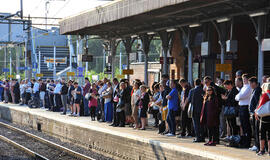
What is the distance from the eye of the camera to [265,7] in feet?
50.2

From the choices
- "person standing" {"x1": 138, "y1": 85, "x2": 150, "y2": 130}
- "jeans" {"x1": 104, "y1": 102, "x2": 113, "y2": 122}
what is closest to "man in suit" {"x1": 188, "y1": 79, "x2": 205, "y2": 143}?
"person standing" {"x1": 138, "y1": 85, "x2": 150, "y2": 130}

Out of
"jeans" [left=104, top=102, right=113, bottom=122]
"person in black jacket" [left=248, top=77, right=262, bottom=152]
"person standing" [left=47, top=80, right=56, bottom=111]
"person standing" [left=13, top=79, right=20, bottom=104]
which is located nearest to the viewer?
"person in black jacket" [left=248, top=77, right=262, bottom=152]

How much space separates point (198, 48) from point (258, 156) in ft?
56.5

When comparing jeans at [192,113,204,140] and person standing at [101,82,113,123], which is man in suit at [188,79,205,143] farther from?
person standing at [101,82,113,123]

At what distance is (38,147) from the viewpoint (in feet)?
58.7

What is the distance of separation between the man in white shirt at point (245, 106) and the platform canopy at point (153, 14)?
3.61m

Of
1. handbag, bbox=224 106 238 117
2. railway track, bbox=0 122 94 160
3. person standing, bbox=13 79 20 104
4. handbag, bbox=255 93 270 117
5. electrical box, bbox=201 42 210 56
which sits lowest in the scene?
railway track, bbox=0 122 94 160

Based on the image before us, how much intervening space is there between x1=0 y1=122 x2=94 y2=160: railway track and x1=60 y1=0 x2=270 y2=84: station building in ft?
16.9

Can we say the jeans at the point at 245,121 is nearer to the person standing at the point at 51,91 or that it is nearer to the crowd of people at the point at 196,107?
the crowd of people at the point at 196,107

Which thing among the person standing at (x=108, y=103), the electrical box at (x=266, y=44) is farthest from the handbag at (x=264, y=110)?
the person standing at (x=108, y=103)

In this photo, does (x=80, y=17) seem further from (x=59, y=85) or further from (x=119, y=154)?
(x=119, y=154)

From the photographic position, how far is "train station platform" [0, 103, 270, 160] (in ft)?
36.5

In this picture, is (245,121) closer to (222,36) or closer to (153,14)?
(222,36)

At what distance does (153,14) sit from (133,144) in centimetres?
647
